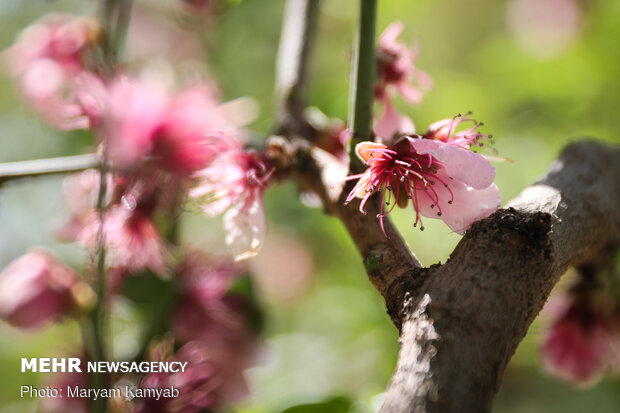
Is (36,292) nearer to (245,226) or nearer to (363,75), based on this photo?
(245,226)

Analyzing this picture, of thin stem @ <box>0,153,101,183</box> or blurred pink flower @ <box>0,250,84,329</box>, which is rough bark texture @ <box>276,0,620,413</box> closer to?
thin stem @ <box>0,153,101,183</box>

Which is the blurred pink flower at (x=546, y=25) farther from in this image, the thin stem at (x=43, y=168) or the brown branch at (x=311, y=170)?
the thin stem at (x=43, y=168)

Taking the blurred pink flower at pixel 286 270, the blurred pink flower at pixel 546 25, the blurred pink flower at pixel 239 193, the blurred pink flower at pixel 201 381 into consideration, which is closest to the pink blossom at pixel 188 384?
the blurred pink flower at pixel 201 381

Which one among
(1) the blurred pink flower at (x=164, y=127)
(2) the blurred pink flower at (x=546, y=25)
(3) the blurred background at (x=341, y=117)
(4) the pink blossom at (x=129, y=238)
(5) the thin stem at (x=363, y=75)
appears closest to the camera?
(5) the thin stem at (x=363, y=75)

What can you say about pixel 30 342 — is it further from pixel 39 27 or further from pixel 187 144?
pixel 187 144

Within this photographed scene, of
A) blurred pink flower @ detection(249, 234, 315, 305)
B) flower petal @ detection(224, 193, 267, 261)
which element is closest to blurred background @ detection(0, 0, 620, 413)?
blurred pink flower @ detection(249, 234, 315, 305)
